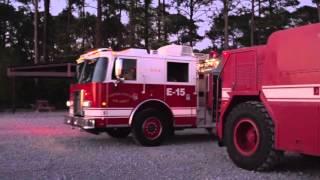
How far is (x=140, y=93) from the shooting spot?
577 inches

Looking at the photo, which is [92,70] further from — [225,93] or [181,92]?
[225,93]

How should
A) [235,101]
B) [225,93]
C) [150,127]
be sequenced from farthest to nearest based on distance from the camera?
[150,127] → [225,93] → [235,101]

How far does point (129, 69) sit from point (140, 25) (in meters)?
42.1

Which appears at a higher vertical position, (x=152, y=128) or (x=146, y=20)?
(x=146, y=20)

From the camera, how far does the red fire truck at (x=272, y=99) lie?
28.5 feet

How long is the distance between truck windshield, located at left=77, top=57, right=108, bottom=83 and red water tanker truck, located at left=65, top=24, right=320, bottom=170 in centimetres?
3

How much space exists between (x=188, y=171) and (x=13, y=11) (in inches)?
1994

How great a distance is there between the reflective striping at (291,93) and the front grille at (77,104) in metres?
6.73

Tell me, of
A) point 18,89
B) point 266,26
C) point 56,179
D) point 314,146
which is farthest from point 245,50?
point 266,26

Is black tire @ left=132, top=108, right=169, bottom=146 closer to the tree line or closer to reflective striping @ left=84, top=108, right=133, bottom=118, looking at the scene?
reflective striping @ left=84, top=108, right=133, bottom=118

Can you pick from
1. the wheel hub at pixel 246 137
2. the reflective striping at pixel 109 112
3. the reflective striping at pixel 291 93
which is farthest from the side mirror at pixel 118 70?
the reflective striping at pixel 291 93

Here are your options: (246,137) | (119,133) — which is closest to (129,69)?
(119,133)

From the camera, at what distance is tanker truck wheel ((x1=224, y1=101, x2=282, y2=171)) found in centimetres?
952

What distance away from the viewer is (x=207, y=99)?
51.6 ft
